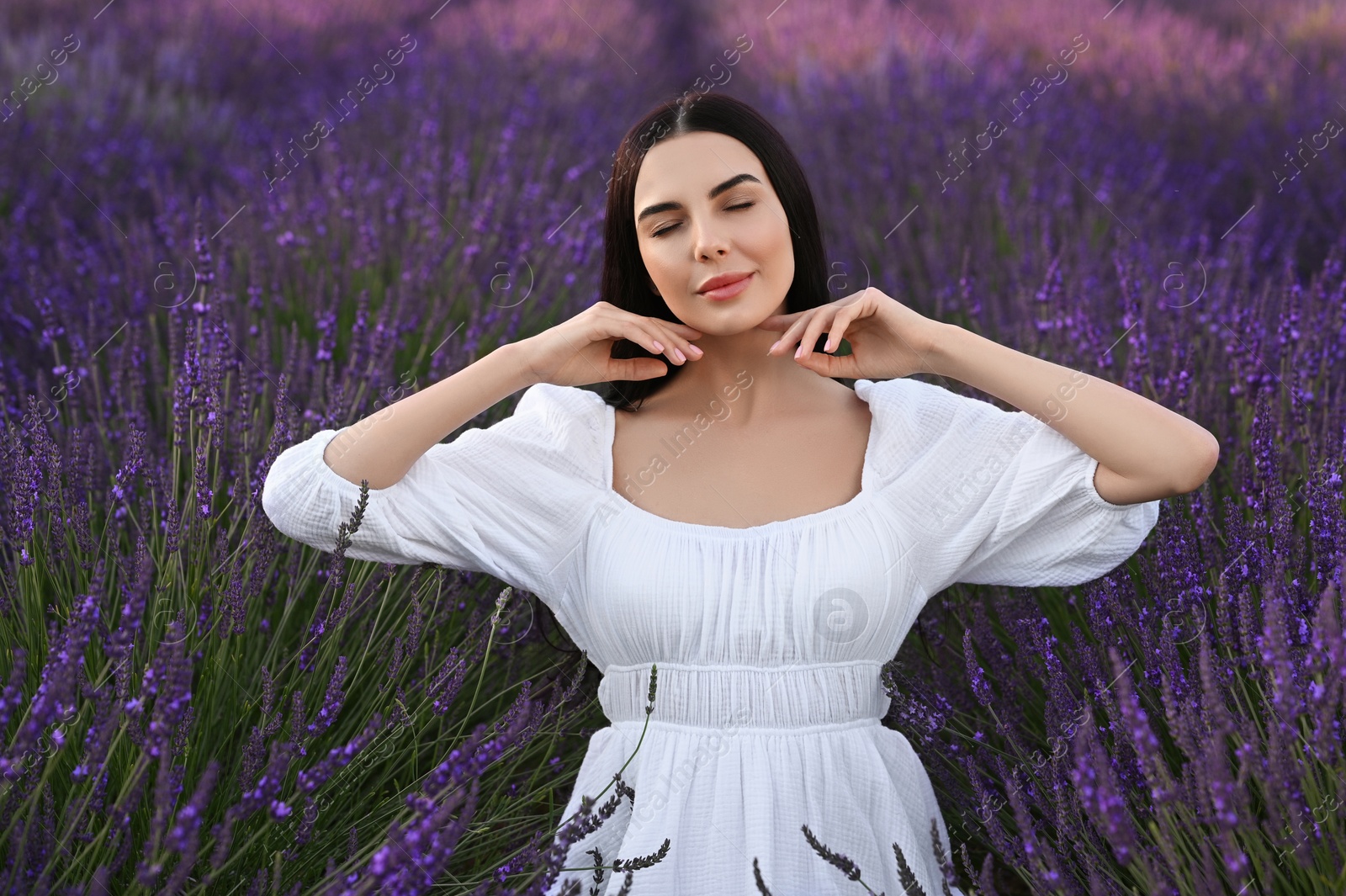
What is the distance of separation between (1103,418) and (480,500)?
83 centimetres

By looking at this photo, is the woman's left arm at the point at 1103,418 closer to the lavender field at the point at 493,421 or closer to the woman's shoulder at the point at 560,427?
the lavender field at the point at 493,421

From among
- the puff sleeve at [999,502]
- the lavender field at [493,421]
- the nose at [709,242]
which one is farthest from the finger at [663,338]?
the lavender field at [493,421]

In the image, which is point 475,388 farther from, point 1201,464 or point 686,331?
point 1201,464

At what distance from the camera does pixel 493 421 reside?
260cm

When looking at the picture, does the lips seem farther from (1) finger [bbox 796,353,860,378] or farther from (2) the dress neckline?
(2) the dress neckline

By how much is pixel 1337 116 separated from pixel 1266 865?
4517mm

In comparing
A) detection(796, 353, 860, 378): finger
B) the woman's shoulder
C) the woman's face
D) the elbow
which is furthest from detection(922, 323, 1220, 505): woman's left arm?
the woman's shoulder

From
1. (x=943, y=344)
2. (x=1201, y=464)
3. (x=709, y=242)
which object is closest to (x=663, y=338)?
(x=709, y=242)

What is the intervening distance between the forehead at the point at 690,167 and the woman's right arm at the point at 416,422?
0.29 m

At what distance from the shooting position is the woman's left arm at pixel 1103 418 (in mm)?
1516

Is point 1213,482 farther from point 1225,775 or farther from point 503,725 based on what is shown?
point 503,725

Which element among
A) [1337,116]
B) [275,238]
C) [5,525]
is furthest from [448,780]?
[1337,116]

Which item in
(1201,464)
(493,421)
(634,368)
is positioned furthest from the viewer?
(493,421)

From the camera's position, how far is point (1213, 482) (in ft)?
6.91
